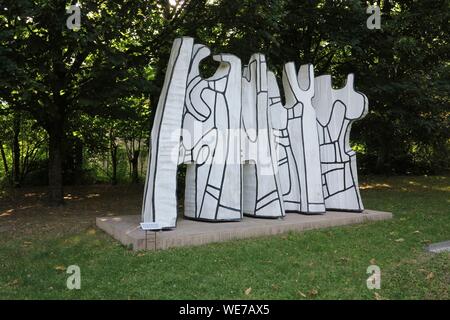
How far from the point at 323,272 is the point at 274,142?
350 centimetres

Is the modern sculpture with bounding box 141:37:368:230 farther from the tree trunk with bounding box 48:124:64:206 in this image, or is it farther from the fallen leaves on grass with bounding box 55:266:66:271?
the tree trunk with bounding box 48:124:64:206

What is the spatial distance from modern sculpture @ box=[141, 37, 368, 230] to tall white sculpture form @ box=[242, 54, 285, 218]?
2 cm

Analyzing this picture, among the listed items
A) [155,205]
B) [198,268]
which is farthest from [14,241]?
[198,268]

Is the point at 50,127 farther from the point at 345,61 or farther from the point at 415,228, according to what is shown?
the point at 345,61

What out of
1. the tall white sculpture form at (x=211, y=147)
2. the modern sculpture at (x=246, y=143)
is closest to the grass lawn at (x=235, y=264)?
the modern sculpture at (x=246, y=143)

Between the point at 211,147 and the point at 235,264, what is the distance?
2.56m

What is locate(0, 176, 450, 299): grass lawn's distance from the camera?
5230 millimetres

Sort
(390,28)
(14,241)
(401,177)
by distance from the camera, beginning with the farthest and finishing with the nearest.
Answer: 1. (401,177)
2. (390,28)
3. (14,241)

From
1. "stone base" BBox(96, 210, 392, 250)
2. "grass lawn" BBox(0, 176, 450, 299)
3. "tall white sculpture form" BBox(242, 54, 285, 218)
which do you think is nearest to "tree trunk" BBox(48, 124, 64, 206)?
"grass lawn" BBox(0, 176, 450, 299)

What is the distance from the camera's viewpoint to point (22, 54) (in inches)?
375

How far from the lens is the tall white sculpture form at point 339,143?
31.8 feet

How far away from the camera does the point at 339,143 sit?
977cm

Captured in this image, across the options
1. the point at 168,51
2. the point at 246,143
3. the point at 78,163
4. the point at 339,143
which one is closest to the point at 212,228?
the point at 246,143

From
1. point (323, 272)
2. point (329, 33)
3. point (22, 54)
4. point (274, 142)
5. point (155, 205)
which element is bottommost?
point (323, 272)
